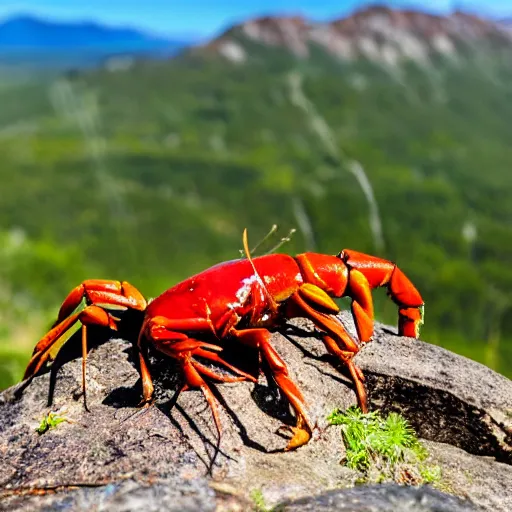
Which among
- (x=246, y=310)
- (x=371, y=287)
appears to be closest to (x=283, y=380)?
(x=246, y=310)

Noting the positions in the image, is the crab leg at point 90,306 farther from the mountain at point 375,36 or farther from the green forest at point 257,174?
the mountain at point 375,36

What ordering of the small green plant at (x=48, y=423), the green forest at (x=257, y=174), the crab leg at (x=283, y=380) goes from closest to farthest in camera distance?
the crab leg at (x=283, y=380), the small green plant at (x=48, y=423), the green forest at (x=257, y=174)

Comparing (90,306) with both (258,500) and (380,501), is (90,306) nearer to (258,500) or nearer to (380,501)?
(258,500)

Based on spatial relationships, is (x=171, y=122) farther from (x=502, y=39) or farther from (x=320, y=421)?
(x=320, y=421)

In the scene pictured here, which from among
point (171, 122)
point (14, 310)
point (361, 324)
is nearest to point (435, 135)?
point (171, 122)

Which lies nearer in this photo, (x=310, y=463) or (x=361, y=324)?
(x=310, y=463)

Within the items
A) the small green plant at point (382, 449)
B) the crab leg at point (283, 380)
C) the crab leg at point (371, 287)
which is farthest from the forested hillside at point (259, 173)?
the crab leg at point (283, 380)
